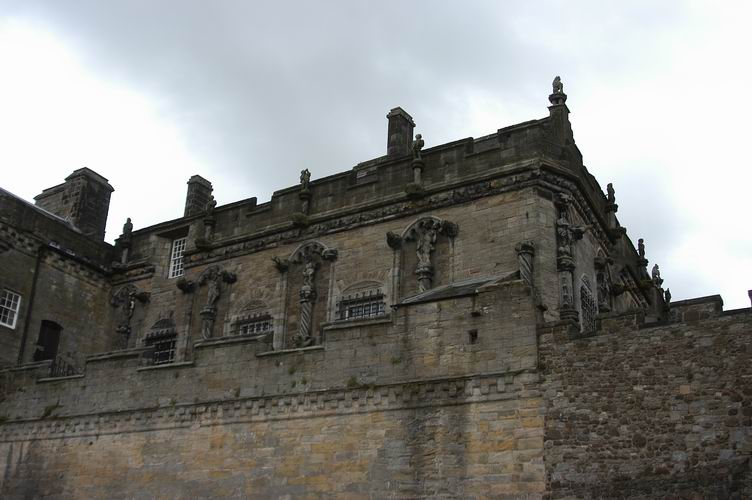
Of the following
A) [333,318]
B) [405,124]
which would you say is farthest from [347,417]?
[405,124]

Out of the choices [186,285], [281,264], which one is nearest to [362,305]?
[281,264]

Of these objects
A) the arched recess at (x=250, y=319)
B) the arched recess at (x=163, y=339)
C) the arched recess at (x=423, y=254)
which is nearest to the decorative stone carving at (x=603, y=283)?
the arched recess at (x=423, y=254)

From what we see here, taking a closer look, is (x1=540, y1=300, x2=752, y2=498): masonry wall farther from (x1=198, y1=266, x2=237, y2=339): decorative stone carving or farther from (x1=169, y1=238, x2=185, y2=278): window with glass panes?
(x1=169, y1=238, x2=185, y2=278): window with glass panes

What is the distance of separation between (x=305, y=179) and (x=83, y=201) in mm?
10161

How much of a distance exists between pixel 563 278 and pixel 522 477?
658cm

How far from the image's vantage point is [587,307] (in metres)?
23.0

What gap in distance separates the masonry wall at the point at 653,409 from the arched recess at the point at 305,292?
29.1ft

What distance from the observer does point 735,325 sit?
1549 centimetres

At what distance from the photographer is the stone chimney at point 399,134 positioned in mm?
27398

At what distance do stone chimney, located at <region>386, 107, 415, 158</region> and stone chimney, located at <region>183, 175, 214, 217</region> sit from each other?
7521 millimetres

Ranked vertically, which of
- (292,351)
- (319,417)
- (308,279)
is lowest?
(319,417)

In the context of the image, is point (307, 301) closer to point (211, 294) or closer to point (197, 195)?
point (211, 294)

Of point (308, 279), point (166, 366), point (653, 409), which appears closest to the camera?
point (653, 409)

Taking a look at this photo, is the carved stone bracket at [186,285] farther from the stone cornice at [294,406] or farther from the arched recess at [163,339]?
the stone cornice at [294,406]
